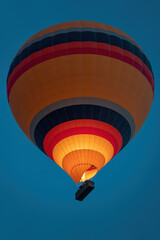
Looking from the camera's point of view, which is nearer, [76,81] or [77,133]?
[76,81]

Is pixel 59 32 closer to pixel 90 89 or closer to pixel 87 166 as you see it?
pixel 90 89

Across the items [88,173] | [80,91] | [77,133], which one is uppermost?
[80,91]

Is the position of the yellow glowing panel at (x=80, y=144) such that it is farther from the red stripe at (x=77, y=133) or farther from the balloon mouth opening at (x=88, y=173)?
the balloon mouth opening at (x=88, y=173)

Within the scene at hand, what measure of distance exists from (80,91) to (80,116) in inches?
39.8

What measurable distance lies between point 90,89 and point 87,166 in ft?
10.4

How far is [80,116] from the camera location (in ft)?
39.4

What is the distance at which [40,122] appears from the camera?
40.7ft

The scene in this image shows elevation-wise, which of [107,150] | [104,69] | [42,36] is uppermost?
[42,36]

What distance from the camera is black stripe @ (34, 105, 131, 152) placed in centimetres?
1195

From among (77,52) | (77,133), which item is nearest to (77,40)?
(77,52)

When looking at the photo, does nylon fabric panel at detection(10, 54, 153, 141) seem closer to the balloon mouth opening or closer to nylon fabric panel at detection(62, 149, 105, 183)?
nylon fabric panel at detection(62, 149, 105, 183)

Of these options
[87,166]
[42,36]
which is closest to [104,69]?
[42,36]

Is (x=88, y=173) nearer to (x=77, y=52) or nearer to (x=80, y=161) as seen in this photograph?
(x=80, y=161)

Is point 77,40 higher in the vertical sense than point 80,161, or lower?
higher
